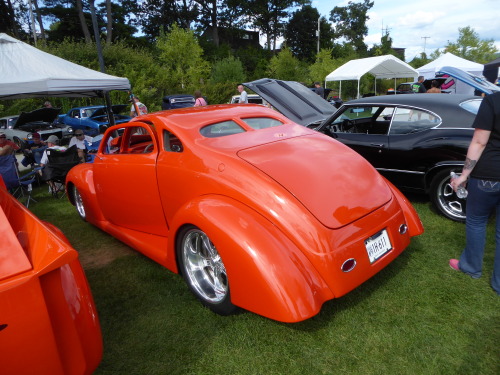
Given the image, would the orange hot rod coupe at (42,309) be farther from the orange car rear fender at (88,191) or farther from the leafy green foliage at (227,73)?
the leafy green foliage at (227,73)

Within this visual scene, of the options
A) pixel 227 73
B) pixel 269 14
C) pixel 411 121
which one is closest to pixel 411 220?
pixel 411 121

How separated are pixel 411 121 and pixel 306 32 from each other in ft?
189

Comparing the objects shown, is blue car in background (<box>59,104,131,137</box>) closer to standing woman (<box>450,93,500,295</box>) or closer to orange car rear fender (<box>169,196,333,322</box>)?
orange car rear fender (<box>169,196,333,322</box>)

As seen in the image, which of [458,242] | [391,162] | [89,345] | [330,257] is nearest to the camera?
[89,345]

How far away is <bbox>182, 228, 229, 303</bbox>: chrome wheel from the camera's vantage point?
9.07 feet

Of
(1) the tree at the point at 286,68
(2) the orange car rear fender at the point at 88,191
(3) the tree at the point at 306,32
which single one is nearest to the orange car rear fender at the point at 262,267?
(2) the orange car rear fender at the point at 88,191

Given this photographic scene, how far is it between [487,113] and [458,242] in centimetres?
173

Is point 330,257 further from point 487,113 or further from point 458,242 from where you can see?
point 458,242

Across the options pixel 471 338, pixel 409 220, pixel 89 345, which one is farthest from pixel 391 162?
pixel 89 345

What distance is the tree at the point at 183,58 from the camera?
25625mm

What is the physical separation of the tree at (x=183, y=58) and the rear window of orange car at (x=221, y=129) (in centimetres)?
2298

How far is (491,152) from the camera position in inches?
104

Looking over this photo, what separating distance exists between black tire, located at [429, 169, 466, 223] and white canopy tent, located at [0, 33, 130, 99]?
716 cm

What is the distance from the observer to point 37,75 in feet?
23.2
